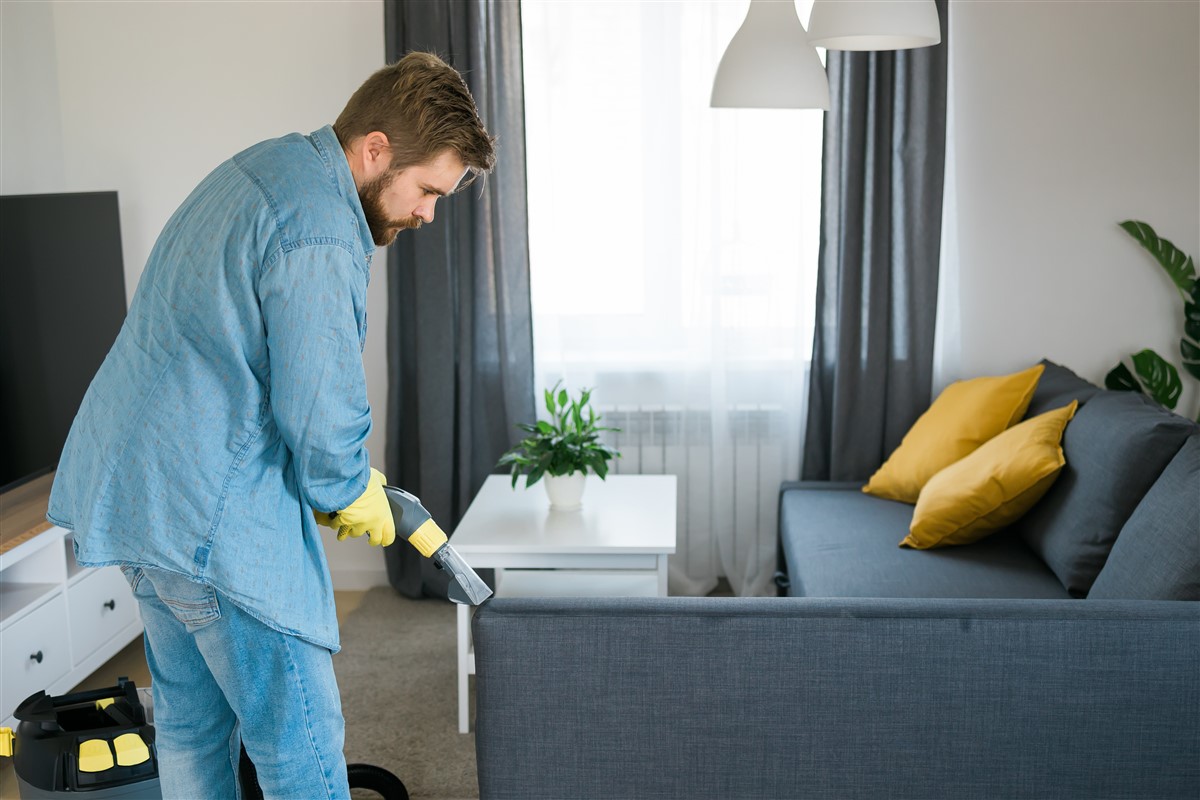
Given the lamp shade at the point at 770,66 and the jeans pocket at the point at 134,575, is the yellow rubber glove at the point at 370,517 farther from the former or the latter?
the lamp shade at the point at 770,66

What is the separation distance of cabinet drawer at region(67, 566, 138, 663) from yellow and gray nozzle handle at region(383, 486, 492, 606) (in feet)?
4.54

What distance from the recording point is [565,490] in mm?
2965

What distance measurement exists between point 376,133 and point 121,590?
2011 millimetres

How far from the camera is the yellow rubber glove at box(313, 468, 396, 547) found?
1680 mm

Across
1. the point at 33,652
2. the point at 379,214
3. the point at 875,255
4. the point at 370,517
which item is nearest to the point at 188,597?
the point at 370,517

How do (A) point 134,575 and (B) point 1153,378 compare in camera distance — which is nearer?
(A) point 134,575

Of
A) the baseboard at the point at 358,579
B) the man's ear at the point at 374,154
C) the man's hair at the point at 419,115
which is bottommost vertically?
the baseboard at the point at 358,579

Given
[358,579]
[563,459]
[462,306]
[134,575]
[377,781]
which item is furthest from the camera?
[358,579]

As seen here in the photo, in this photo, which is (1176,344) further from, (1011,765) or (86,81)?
(86,81)

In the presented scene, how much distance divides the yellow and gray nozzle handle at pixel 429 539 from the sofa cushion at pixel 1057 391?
1681 millimetres

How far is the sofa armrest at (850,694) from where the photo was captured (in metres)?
1.79

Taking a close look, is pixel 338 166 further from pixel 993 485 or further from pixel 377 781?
pixel 993 485

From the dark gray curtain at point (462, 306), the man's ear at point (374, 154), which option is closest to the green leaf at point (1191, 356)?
the dark gray curtain at point (462, 306)

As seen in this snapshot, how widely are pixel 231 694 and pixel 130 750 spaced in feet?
2.28
